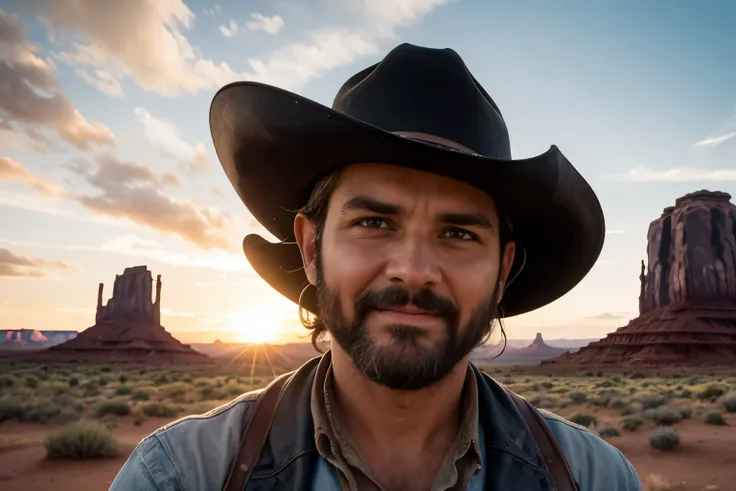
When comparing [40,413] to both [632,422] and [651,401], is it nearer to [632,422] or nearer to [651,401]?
[632,422]

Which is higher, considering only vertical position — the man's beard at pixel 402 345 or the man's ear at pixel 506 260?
the man's ear at pixel 506 260

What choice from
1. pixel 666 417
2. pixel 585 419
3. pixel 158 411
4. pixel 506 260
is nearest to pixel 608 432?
pixel 585 419

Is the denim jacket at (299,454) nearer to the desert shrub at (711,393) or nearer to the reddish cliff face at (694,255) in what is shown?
the desert shrub at (711,393)

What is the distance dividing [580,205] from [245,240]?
170cm

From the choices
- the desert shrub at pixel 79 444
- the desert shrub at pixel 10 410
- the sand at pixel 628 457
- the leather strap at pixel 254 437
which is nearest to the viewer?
the leather strap at pixel 254 437

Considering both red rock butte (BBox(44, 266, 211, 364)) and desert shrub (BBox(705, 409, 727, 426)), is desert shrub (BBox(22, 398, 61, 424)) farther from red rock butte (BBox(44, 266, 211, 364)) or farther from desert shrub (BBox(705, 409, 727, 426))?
red rock butte (BBox(44, 266, 211, 364))

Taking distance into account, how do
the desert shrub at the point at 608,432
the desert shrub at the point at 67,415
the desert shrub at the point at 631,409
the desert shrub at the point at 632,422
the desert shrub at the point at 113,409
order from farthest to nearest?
the desert shrub at the point at 631,409 → the desert shrub at the point at 113,409 → the desert shrub at the point at 67,415 → the desert shrub at the point at 632,422 → the desert shrub at the point at 608,432

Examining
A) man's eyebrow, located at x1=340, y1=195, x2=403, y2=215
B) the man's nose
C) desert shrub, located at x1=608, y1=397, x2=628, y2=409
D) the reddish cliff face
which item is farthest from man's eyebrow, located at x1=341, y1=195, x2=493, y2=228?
the reddish cliff face

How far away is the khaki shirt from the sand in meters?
8.83

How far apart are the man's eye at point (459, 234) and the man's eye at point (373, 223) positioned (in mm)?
257

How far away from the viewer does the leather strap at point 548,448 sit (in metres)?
2.06

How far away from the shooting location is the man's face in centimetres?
204

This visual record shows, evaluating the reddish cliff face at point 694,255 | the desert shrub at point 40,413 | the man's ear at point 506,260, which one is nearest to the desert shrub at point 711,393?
the desert shrub at point 40,413

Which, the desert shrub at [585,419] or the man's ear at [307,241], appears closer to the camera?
the man's ear at [307,241]
